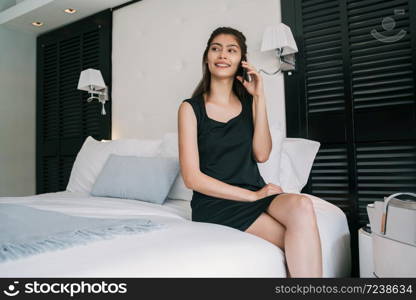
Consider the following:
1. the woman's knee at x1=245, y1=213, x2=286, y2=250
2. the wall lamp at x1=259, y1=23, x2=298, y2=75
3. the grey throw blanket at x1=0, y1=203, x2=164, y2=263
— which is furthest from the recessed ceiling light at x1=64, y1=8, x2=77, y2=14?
the woman's knee at x1=245, y1=213, x2=286, y2=250

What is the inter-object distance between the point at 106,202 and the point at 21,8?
Answer: 2578 mm

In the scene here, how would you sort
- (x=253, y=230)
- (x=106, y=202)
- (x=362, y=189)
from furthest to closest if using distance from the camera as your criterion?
(x=362, y=189) → (x=106, y=202) → (x=253, y=230)

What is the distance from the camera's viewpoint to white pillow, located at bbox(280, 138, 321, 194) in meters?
2.01

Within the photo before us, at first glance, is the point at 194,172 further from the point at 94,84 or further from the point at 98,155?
the point at 94,84

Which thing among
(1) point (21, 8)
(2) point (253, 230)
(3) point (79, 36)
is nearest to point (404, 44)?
(2) point (253, 230)

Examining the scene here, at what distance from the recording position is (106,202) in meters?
1.86

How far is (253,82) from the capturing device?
169 centimetres

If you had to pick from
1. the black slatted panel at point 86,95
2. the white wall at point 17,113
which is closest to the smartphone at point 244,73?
the black slatted panel at point 86,95

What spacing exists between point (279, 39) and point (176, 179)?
3.46 ft

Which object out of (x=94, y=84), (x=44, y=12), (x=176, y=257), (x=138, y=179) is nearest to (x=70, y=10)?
(x=44, y=12)

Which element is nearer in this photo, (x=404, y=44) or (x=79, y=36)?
(x=404, y=44)

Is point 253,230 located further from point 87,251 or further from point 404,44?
point 404,44

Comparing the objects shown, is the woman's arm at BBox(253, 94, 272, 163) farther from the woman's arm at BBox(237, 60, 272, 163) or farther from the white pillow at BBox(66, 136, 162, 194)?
the white pillow at BBox(66, 136, 162, 194)

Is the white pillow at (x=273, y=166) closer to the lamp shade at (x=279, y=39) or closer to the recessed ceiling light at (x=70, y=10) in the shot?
the lamp shade at (x=279, y=39)
